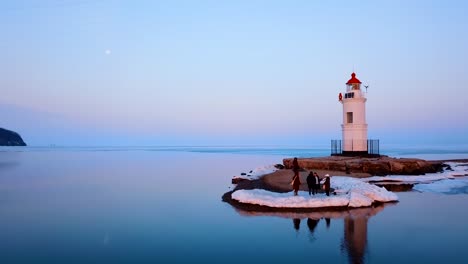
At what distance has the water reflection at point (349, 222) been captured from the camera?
12725mm

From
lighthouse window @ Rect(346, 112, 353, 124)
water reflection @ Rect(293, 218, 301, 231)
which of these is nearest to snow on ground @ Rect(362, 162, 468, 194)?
lighthouse window @ Rect(346, 112, 353, 124)

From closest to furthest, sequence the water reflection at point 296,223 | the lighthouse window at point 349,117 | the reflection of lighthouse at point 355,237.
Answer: the reflection of lighthouse at point 355,237, the water reflection at point 296,223, the lighthouse window at point 349,117

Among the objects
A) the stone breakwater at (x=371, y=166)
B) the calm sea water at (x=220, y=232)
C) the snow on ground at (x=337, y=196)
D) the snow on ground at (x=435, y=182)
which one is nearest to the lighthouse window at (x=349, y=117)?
the stone breakwater at (x=371, y=166)

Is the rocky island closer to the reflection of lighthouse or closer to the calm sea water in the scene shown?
the calm sea water

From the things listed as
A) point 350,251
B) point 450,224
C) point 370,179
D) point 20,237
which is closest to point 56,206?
point 20,237

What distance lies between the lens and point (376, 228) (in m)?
15.5

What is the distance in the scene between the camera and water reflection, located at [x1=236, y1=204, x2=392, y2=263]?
1273 centimetres

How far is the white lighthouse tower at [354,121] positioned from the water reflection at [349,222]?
19.4 m

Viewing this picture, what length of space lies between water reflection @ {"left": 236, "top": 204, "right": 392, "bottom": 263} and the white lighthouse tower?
19433mm

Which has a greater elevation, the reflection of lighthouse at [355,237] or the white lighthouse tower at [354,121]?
the white lighthouse tower at [354,121]

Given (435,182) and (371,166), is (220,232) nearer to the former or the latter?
(371,166)

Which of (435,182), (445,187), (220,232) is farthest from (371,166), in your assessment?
(220,232)

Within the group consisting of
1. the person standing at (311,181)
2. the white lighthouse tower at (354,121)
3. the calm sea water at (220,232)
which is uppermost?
the white lighthouse tower at (354,121)

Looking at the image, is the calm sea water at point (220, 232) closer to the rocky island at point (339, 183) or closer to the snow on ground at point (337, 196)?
the snow on ground at point (337, 196)
